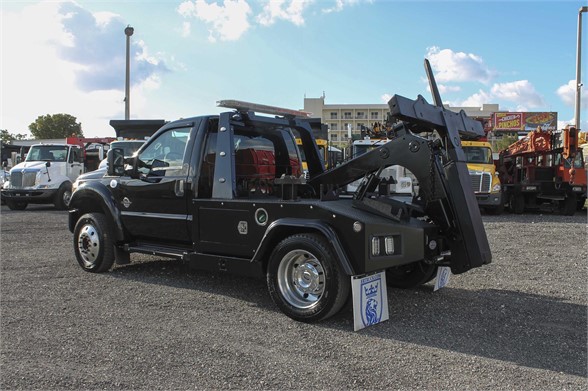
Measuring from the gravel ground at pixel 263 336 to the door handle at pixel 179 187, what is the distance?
117 centimetres

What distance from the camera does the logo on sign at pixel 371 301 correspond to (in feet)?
14.9

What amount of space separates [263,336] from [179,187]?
2274 millimetres

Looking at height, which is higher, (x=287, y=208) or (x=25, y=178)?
(x=25, y=178)

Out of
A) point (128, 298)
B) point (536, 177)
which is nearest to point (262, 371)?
point (128, 298)

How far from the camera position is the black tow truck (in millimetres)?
4555

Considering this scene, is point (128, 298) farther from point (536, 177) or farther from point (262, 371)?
point (536, 177)

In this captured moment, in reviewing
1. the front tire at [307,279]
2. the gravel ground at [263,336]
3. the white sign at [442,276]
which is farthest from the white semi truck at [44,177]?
the white sign at [442,276]

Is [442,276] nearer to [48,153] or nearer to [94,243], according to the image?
[94,243]

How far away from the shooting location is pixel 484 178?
15781 mm

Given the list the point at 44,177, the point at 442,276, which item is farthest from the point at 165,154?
the point at 44,177

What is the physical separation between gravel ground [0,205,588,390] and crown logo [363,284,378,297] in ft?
1.10

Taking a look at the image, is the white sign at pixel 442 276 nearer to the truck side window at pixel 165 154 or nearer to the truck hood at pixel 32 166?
the truck side window at pixel 165 154

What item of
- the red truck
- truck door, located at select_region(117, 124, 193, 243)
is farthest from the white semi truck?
the red truck

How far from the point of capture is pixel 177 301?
5496 mm
